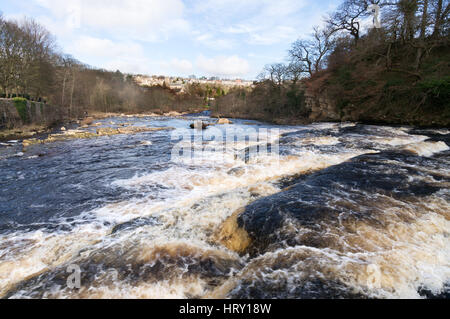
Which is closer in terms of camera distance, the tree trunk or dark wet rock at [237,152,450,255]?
dark wet rock at [237,152,450,255]

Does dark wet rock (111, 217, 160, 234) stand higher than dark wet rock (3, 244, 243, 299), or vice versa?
dark wet rock (3, 244, 243, 299)

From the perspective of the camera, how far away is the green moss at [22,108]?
59.7 feet

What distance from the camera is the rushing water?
262 centimetres

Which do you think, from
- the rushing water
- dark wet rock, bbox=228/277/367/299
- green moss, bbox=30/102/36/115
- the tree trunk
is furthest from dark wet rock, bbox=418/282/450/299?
green moss, bbox=30/102/36/115

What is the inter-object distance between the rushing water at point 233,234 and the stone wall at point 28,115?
13743 mm

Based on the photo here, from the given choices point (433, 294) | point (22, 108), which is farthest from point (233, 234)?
point (22, 108)

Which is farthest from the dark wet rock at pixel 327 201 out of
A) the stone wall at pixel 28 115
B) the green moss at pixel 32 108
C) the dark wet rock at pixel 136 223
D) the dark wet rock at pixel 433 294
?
the green moss at pixel 32 108

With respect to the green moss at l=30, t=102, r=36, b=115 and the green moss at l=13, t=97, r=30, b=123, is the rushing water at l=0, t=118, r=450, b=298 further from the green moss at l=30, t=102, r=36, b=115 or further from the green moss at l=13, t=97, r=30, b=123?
the green moss at l=30, t=102, r=36, b=115

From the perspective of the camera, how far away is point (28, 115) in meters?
19.3

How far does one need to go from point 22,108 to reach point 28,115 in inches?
30.7

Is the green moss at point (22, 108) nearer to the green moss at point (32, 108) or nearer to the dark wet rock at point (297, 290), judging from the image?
the green moss at point (32, 108)
